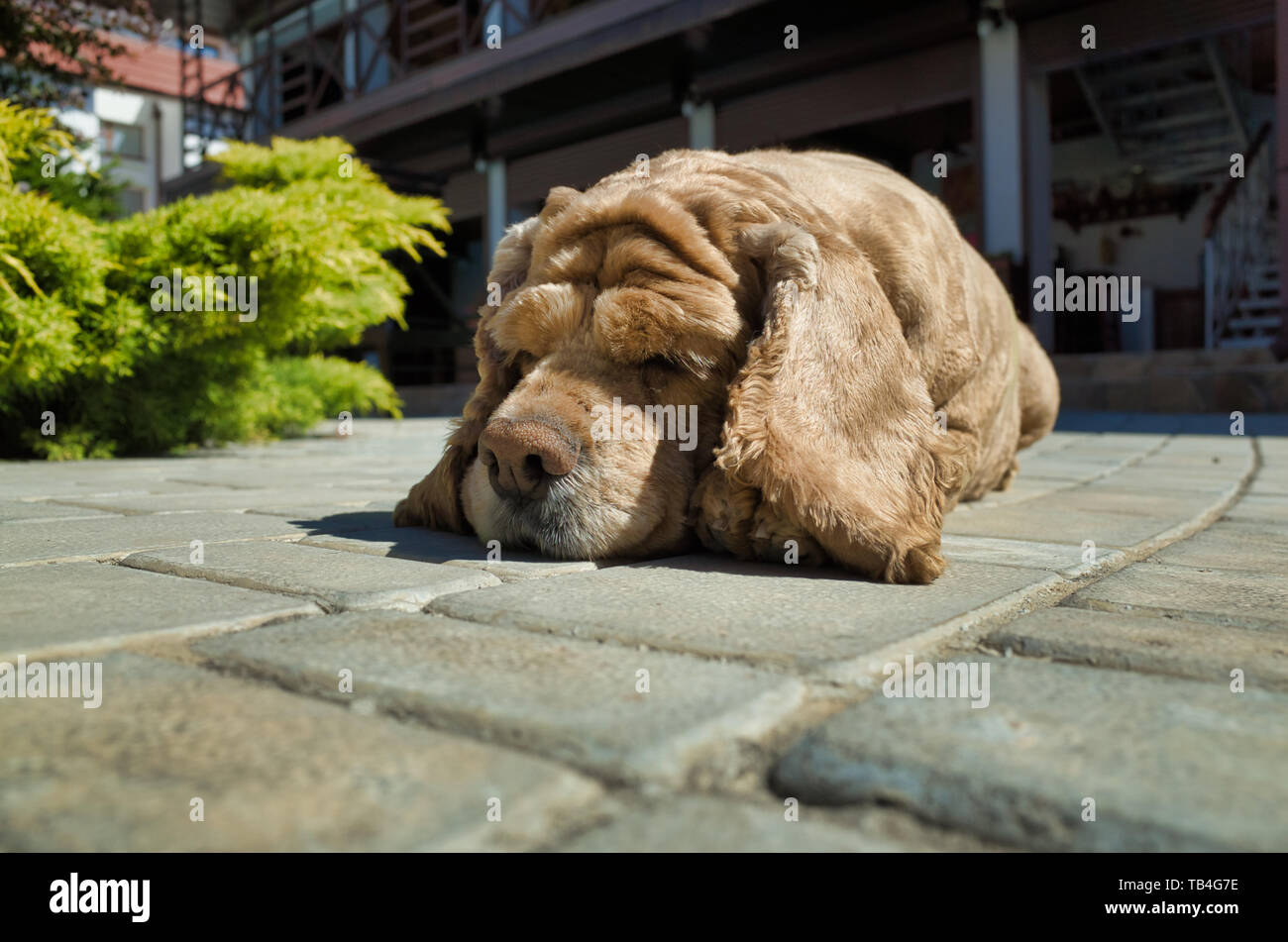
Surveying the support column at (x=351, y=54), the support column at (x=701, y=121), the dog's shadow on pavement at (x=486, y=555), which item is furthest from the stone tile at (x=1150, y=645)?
the support column at (x=351, y=54)

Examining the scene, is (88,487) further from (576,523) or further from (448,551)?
(576,523)

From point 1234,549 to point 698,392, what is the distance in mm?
1622

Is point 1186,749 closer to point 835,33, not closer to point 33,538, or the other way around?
point 33,538

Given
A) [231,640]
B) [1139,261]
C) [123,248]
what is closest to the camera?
[231,640]

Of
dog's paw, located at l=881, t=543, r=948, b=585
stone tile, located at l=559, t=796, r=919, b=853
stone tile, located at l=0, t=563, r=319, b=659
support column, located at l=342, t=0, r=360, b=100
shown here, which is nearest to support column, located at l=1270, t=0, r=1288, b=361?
dog's paw, located at l=881, t=543, r=948, b=585

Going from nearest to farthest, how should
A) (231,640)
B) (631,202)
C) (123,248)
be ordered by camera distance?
(231,640) < (631,202) < (123,248)

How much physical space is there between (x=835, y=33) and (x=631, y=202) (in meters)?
11.0

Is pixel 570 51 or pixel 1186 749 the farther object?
pixel 570 51

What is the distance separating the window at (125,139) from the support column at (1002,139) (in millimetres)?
37474

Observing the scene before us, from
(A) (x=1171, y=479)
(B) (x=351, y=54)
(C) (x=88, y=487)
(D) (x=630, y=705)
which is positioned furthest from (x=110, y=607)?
(B) (x=351, y=54)

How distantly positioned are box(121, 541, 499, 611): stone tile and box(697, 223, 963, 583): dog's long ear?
0.69 meters
